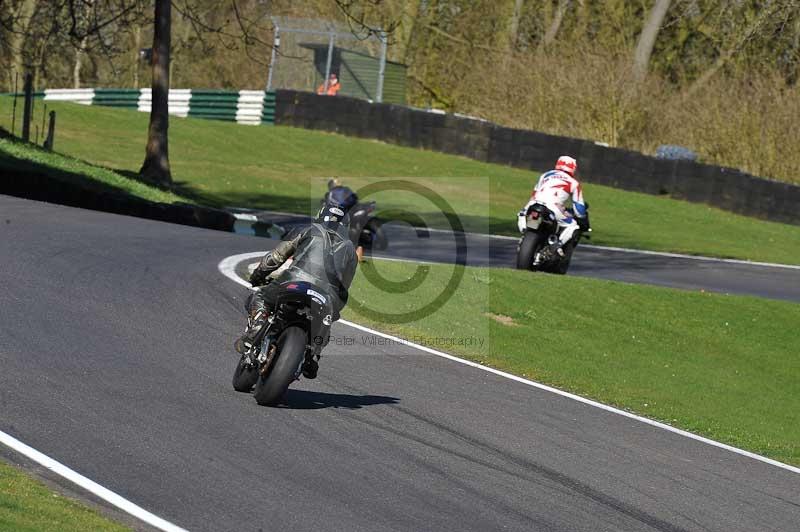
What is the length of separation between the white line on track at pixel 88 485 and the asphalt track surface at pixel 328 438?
68mm

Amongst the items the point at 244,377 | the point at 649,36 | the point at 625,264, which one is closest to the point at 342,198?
the point at 244,377

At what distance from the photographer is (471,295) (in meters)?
14.0

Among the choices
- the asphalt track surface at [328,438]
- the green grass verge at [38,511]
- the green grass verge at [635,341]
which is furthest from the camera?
the green grass verge at [635,341]

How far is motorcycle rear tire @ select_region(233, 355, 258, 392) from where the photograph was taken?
8414 mm

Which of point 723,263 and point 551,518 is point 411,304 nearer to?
point 551,518

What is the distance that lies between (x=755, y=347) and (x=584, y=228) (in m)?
3.12

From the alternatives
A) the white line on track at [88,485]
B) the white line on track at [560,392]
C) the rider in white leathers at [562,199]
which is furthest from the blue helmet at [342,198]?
the rider in white leathers at [562,199]

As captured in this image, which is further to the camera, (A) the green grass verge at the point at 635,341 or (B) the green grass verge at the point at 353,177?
(B) the green grass verge at the point at 353,177

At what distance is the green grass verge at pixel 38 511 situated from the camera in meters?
5.27

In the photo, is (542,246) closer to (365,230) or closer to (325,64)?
(365,230)

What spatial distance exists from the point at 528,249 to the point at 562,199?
2.52 feet

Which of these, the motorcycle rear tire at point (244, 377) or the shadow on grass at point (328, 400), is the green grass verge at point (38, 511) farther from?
the shadow on grass at point (328, 400)

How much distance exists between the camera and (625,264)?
21781 millimetres

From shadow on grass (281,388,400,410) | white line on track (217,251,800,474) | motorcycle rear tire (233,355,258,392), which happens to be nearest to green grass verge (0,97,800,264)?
white line on track (217,251,800,474)
